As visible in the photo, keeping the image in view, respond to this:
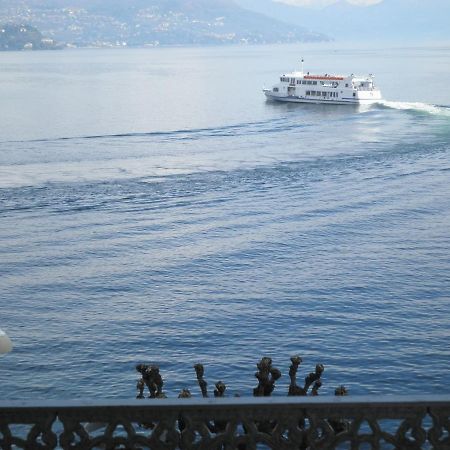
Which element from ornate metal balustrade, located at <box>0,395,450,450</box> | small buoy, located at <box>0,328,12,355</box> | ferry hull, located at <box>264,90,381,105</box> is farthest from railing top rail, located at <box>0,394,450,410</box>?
ferry hull, located at <box>264,90,381,105</box>

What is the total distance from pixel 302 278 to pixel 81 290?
6551 millimetres

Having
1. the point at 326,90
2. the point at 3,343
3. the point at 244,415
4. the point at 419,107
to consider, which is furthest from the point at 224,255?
the point at 326,90

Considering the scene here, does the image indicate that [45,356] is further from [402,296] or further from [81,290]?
[402,296]

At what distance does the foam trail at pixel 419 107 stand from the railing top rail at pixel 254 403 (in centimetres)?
6084

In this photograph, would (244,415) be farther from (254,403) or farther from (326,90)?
(326,90)

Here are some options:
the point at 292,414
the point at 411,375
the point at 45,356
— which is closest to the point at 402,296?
the point at 411,375

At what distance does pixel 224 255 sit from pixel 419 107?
4470cm

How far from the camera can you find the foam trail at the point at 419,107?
65.6 metres

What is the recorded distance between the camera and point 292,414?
5.38 meters

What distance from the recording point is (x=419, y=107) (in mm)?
68500

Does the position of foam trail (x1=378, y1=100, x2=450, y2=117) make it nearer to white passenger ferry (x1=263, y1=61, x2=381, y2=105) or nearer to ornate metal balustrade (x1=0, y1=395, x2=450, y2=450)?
white passenger ferry (x1=263, y1=61, x2=381, y2=105)

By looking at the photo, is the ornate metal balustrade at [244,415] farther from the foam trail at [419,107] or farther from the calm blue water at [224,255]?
the foam trail at [419,107]

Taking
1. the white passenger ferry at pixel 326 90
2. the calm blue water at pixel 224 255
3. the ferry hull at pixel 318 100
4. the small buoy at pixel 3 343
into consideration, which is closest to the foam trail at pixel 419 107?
the ferry hull at pixel 318 100

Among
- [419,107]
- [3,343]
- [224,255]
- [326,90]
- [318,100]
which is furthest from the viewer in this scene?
[318,100]
